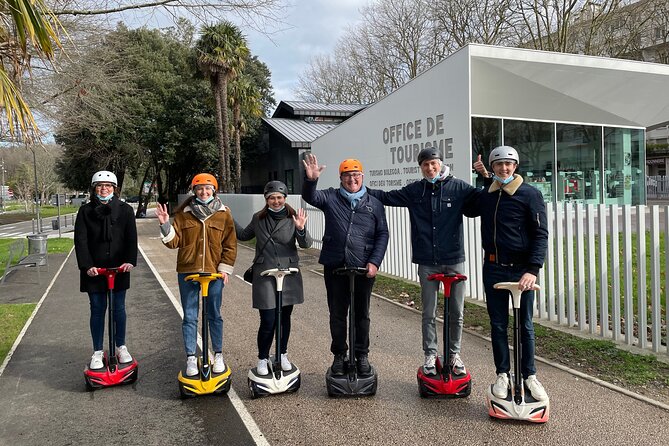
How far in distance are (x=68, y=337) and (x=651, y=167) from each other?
51.5 m

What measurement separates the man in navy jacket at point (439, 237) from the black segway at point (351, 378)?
0.52 m

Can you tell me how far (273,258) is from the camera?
453cm

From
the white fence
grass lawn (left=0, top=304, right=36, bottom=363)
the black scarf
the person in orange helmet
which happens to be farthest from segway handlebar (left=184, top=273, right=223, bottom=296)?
the white fence

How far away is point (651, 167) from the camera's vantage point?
45.9 metres

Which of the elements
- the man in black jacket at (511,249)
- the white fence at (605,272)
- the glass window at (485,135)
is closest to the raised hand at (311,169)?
the man in black jacket at (511,249)

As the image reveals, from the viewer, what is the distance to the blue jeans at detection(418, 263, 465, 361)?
4.36m

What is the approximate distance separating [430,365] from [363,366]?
0.59m

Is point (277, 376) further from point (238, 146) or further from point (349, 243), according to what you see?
point (238, 146)

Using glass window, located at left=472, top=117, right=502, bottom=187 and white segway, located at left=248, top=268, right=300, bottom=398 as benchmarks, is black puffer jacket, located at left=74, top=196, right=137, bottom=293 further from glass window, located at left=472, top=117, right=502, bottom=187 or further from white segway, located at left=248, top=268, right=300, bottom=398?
glass window, located at left=472, top=117, right=502, bottom=187

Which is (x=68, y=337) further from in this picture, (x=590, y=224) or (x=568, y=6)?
(x=568, y=6)

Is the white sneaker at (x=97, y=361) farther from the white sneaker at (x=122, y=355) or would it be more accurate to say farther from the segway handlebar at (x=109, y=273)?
the segway handlebar at (x=109, y=273)

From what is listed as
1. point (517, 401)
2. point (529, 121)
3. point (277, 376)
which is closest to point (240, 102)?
point (529, 121)

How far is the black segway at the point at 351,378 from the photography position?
425cm

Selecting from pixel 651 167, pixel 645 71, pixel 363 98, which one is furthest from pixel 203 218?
pixel 651 167
